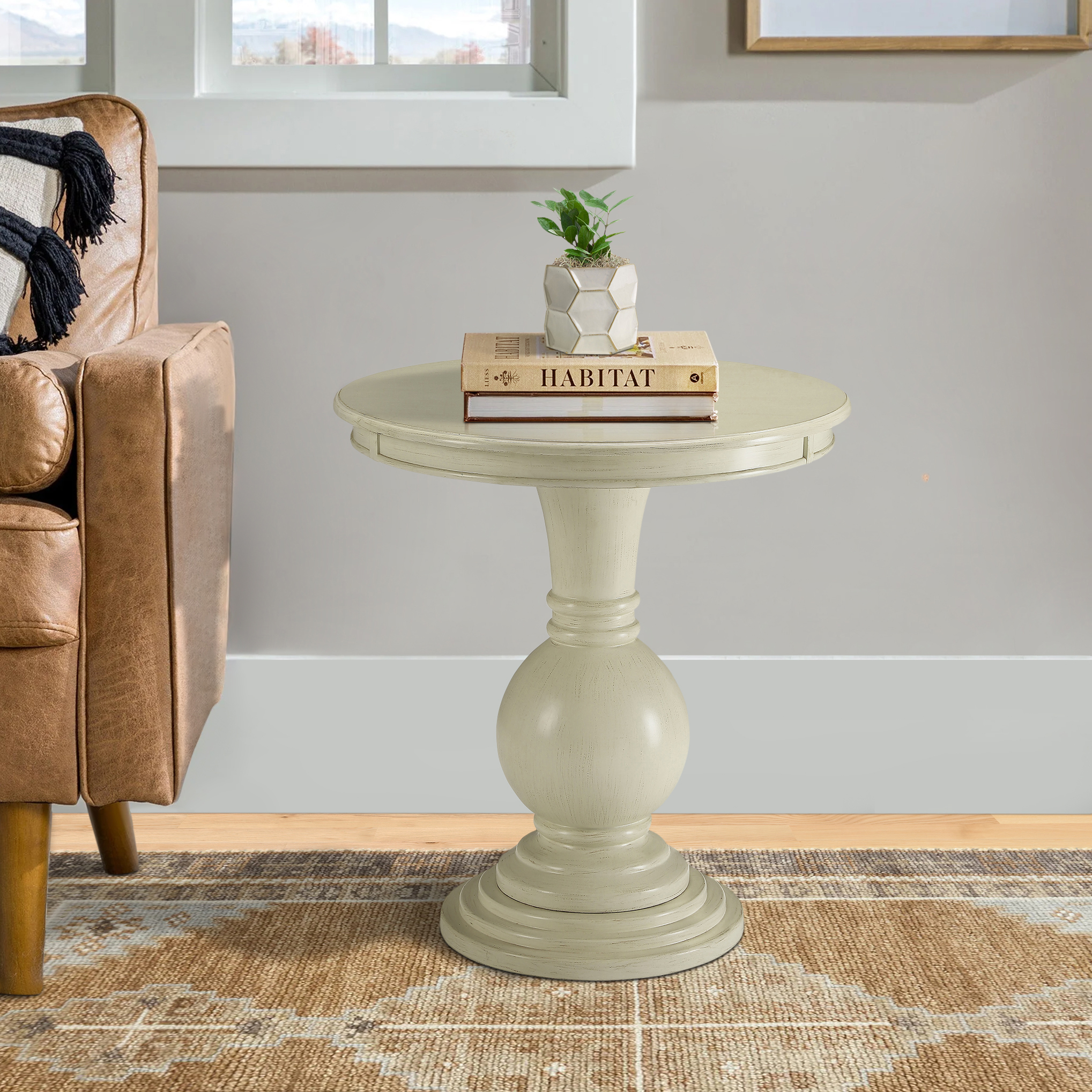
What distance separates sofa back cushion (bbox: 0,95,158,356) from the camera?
1570mm

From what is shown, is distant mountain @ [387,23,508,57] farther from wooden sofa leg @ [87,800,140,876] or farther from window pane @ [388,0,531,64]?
wooden sofa leg @ [87,800,140,876]

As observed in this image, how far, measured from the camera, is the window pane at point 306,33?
1.83 meters

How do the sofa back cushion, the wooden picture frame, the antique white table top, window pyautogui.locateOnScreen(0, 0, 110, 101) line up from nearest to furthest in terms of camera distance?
1. the antique white table top
2. the sofa back cushion
3. the wooden picture frame
4. window pyautogui.locateOnScreen(0, 0, 110, 101)

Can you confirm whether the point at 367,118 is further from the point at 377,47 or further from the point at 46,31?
the point at 46,31

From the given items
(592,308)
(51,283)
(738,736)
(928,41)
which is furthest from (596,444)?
(928,41)

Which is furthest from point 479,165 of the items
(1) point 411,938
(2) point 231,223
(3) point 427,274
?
(1) point 411,938

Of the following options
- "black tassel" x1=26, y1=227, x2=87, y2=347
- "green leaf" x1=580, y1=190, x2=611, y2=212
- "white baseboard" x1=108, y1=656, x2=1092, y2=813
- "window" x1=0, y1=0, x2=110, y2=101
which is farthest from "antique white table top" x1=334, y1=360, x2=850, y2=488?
"window" x1=0, y1=0, x2=110, y2=101

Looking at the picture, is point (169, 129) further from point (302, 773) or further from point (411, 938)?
point (411, 938)

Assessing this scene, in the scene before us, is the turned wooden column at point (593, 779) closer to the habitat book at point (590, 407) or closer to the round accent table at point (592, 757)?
the round accent table at point (592, 757)

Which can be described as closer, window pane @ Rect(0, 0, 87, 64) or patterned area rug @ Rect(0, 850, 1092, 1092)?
patterned area rug @ Rect(0, 850, 1092, 1092)

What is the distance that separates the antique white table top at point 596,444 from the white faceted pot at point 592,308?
0.39 feet

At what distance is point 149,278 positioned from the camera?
1633 mm

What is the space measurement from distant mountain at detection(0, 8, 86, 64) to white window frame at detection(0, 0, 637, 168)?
0.15 meters

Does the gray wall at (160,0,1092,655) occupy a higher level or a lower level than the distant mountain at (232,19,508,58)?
lower
